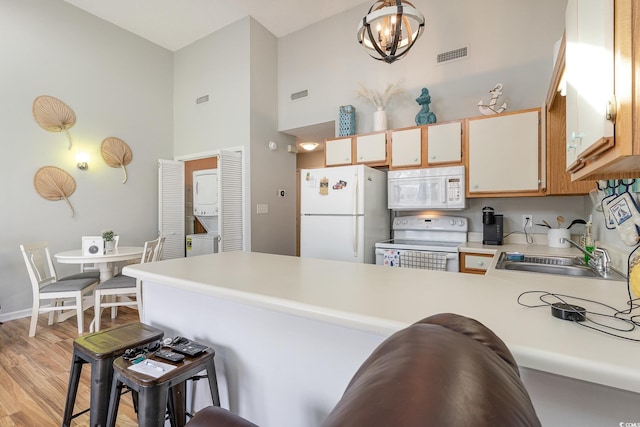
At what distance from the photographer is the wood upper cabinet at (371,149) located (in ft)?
11.0

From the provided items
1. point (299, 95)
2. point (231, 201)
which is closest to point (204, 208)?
point (231, 201)

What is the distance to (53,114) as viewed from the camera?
3551 mm

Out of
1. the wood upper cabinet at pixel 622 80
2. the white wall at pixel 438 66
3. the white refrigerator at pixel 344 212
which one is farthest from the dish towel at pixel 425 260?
the wood upper cabinet at pixel 622 80

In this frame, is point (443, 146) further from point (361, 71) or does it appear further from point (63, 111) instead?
point (63, 111)

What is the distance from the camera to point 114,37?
418cm

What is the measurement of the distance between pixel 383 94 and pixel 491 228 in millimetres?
2077

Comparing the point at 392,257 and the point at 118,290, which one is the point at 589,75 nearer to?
the point at 392,257

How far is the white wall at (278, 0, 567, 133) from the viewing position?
2.95 meters

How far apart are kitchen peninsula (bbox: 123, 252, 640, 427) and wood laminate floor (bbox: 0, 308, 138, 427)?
2.86ft

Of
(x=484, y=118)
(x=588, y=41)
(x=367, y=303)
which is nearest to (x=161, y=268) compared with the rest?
(x=367, y=303)

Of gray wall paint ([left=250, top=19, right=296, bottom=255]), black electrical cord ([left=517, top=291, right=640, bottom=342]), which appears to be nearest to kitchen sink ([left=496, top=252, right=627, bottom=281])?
black electrical cord ([left=517, top=291, right=640, bottom=342])

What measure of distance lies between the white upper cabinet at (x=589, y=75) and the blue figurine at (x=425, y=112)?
1.77m

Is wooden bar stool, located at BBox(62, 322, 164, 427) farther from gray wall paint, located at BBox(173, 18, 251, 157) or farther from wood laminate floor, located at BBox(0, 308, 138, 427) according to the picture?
gray wall paint, located at BBox(173, 18, 251, 157)

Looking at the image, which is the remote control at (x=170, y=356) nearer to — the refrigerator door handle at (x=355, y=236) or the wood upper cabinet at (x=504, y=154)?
the refrigerator door handle at (x=355, y=236)
